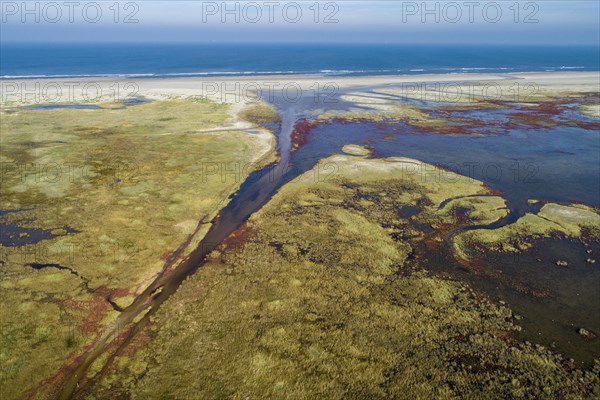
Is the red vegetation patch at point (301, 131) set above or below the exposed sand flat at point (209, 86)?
below

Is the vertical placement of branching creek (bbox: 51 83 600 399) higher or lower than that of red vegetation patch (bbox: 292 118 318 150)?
lower

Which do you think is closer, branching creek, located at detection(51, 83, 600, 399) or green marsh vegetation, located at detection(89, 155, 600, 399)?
green marsh vegetation, located at detection(89, 155, 600, 399)

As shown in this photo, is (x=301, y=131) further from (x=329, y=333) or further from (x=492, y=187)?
(x=329, y=333)

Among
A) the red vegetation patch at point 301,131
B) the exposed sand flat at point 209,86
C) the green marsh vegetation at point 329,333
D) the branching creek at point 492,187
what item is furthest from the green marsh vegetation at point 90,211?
the exposed sand flat at point 209,86

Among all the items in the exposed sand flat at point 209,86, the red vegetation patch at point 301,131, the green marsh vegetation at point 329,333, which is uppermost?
the exposed sand flat at point 209,86

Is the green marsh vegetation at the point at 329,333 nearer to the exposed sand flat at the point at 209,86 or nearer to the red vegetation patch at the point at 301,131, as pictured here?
the red vegetation patch at the point at 301,131

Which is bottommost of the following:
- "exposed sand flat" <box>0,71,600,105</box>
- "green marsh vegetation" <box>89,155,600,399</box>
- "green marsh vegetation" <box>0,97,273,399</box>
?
"green marsh vegetation" <box>89,155,600,399</box>

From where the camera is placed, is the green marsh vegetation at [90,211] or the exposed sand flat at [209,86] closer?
the green marsh vegetation at [90,211]

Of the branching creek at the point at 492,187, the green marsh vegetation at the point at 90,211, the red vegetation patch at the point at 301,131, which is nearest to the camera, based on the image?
the green marsh vegetation at the point at 90,211

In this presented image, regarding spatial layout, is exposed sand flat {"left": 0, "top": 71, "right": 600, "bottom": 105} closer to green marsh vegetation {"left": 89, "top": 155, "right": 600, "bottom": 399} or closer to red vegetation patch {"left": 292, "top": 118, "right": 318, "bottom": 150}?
red vegetation patch {"left": 292, "top": 118, "right": 318, "bottom": 150}

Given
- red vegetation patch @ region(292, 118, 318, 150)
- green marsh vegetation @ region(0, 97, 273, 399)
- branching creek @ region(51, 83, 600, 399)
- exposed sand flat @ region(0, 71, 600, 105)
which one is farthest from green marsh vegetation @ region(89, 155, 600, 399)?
exposed sand flat @ region(0, 71, 600, 105)
